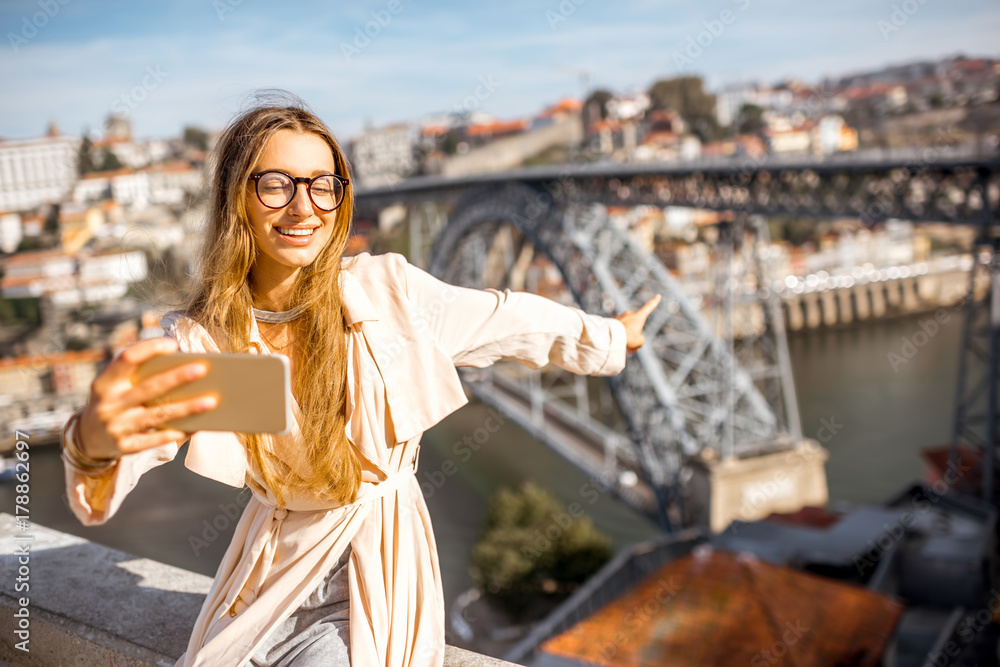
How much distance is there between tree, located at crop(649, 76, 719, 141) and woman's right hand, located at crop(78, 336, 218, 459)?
1793cm

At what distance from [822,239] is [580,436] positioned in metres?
21.0

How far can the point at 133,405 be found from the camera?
66cm

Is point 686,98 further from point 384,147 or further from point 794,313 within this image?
point 384,147

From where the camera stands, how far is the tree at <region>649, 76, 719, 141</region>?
18.2 meters

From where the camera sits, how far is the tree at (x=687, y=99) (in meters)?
18.2

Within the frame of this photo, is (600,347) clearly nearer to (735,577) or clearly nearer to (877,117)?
(735,577)

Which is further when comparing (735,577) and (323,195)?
(735,577)

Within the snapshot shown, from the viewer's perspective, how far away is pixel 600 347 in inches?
40.9

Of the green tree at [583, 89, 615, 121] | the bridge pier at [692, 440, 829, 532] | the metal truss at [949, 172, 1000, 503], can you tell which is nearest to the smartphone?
the metal truss at [949, 172, 1000, 503]

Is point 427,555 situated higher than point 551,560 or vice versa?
point 427,555

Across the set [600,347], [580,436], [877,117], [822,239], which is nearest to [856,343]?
[822,239]

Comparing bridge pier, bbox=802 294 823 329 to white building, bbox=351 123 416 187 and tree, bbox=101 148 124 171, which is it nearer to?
white building, bbox=351 123 416 187

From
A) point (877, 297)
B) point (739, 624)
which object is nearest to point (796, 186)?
point (739, 624)

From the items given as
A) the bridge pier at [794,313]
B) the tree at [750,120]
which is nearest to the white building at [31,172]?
the tree at [750,120]
